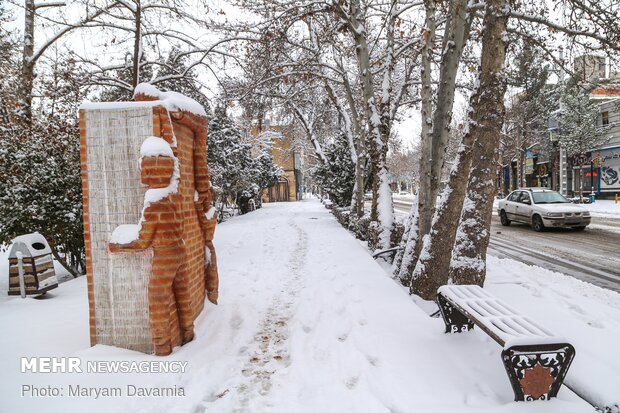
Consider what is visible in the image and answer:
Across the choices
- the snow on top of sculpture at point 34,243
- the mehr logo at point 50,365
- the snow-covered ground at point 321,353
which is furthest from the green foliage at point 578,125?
the mehr logo at point 50,365

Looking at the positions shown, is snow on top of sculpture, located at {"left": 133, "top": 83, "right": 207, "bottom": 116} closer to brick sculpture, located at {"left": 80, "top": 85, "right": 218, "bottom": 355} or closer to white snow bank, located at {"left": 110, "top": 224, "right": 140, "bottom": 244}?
brick sculpture, located at {"left": 80, "top": 85, "right": 218, "bottom": 355}

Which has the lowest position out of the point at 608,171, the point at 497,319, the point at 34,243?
the point at 497,319

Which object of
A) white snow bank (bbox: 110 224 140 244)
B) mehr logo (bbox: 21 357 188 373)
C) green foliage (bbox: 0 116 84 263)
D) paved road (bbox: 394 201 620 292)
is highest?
green foliage (bbox: 0 116 84 263)

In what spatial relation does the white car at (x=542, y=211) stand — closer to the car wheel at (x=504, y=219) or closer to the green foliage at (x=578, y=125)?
the car wheel at (x=504, y=219)

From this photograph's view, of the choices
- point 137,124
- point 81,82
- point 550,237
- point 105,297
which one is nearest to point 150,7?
point 81,82

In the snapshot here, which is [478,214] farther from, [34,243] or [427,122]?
[34,243]

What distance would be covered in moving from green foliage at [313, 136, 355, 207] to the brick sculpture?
14808 mm

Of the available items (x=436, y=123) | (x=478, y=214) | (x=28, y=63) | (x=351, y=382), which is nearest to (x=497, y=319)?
(x=351, y=382)

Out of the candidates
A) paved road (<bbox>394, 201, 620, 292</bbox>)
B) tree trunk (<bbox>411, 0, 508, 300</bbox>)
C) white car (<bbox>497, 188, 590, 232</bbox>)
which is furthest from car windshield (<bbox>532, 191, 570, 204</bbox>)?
tree trunk (<bbox>411, 0, 508, 300</bbox>)

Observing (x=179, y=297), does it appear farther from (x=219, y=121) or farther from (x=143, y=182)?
(x=219, y=121)

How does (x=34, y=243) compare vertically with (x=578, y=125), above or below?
below

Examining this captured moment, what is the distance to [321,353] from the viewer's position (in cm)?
329

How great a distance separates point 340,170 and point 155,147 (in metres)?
15.4

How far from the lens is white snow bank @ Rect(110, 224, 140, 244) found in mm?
3078
